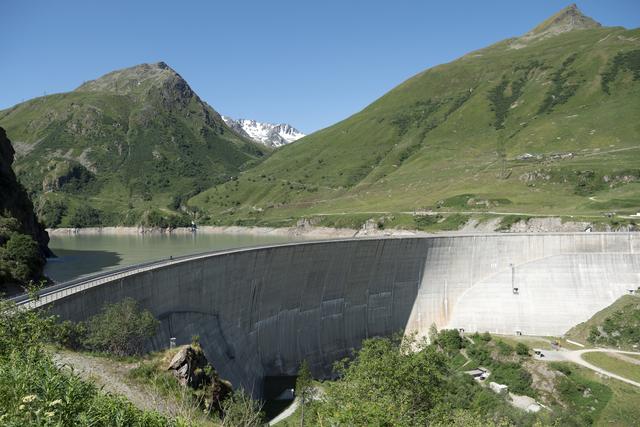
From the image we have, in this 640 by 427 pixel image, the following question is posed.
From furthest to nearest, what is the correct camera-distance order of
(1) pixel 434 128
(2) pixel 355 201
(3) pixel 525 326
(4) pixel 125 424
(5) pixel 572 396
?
(1) pixel 434 128 → (2) pixel 355 201 → (3) pixel 525 326 → (5) pixel 572 396 → (4) pixel 125 424

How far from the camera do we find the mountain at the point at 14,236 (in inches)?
1629

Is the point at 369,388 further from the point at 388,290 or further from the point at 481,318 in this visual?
the point at 481,318

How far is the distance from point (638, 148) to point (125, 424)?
12712cm

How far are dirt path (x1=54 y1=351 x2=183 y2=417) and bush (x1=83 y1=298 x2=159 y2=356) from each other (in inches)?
88.6

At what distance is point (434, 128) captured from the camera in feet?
592

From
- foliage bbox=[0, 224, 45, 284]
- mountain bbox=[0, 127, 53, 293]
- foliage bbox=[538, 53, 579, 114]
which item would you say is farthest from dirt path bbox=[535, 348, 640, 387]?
foliage bbox=[538, 53, 579, 114]

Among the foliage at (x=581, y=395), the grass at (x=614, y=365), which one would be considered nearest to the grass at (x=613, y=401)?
the foliage at (x=581, y=395)

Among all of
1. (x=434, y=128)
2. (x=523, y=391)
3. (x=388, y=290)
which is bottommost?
(x=523, y=391)

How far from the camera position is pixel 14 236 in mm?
47531

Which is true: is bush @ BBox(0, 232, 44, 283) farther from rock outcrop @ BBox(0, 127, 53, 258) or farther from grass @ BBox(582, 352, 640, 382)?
grass @ BBox(582, 352, 640, 382)

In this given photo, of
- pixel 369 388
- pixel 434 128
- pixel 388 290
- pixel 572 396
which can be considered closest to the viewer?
pixel 369 388

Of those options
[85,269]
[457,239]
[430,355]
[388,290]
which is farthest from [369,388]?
[85,269]

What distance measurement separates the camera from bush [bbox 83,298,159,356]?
72.8ft

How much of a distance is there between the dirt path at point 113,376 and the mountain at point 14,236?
2481 centimetres
